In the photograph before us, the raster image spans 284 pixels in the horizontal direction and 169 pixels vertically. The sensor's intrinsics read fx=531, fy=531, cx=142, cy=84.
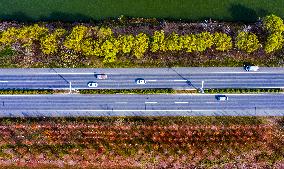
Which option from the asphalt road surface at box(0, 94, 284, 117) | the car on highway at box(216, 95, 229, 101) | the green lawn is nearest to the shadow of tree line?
the green lawn

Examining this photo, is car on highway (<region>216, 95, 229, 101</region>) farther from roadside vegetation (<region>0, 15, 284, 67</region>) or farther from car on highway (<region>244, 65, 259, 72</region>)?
car on highway (<region>244, 65, 259, 72</region>)

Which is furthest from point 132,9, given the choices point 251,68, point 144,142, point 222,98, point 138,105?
point 144,142

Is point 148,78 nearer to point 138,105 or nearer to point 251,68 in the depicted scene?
point 138,105

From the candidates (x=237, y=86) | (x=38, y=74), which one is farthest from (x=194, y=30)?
(x=38, y=74)

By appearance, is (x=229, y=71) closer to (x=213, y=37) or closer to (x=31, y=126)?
(x=213, y=37)

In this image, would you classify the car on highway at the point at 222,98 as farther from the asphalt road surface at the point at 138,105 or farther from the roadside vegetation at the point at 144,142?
the roadside vegetation at the point at 144,142
